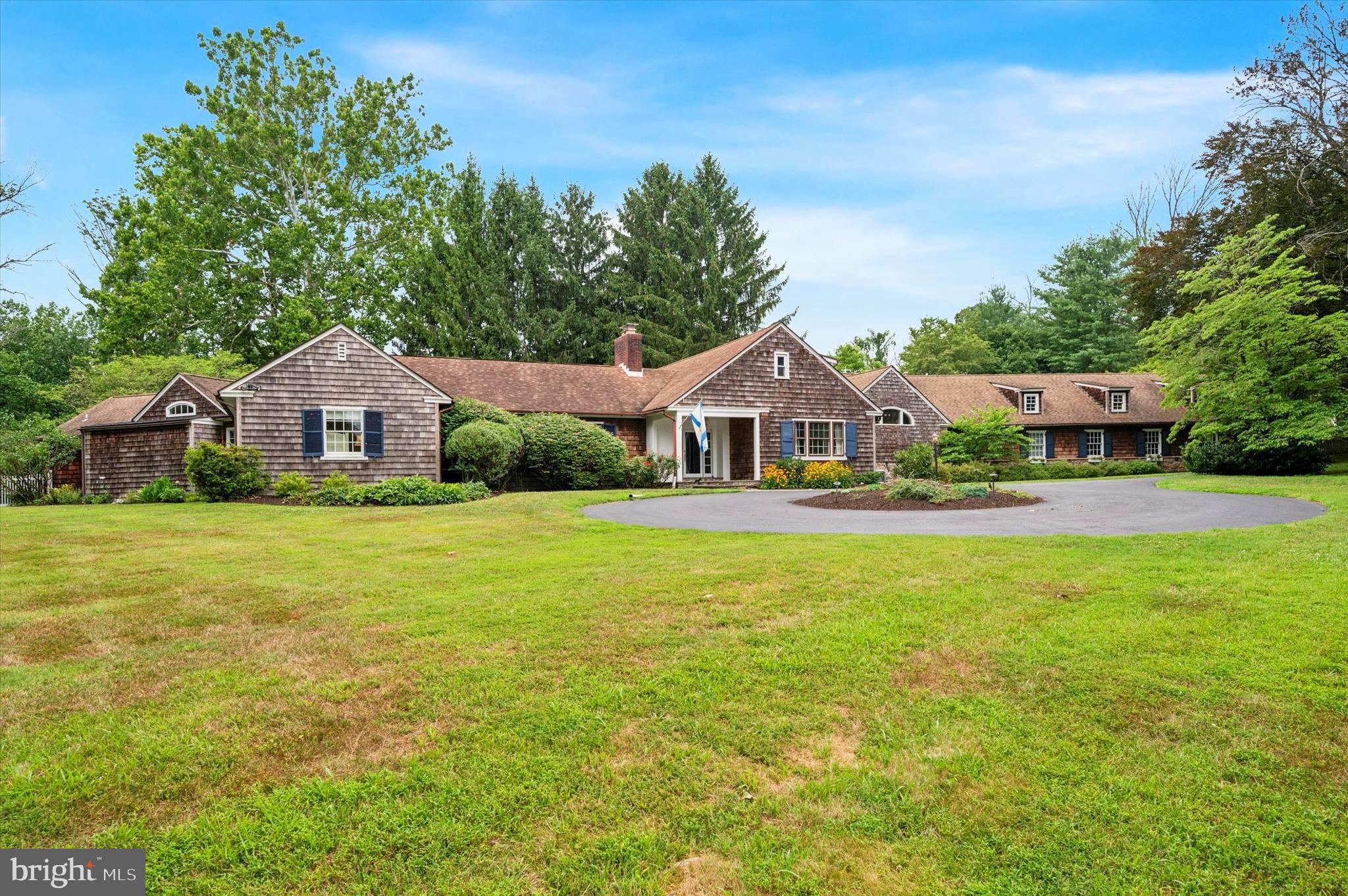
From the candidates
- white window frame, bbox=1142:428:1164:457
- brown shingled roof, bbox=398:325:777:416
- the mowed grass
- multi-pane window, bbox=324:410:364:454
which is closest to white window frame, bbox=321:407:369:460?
multi-pane window, bbox=324:410:364:454

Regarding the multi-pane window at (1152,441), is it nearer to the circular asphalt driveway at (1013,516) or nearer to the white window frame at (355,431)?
the circular asphalt driveway at (1013,516)

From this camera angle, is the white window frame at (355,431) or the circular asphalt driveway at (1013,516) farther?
the white window frame at (355,431)

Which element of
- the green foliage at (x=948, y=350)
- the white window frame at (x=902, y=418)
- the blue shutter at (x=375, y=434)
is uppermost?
the green foliage at (x=948, y=350)

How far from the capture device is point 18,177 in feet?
39.5

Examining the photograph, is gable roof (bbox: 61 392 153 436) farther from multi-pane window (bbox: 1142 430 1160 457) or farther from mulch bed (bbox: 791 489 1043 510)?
multi-pane window (bbox: 1142 430 1160 457)

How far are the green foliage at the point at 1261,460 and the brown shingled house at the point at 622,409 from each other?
27.8 ft

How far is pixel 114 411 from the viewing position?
23047 mm

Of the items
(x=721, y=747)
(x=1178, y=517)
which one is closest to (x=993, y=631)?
(x=721, y=747)

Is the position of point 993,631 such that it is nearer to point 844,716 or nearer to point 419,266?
point 844,716

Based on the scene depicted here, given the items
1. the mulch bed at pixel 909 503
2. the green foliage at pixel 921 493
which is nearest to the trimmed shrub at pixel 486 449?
the mulch bed at pixel 909 503

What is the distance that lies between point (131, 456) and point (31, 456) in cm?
362

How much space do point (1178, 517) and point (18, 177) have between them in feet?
66.6
